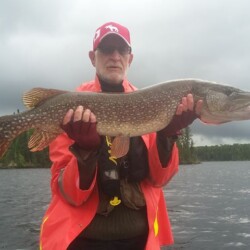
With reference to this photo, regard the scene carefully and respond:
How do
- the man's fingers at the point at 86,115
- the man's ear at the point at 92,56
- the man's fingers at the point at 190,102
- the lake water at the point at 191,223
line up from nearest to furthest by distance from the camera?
the man's fingers at the point at 86,115 < the man's fingers at the point at 190,102 < the man's ear at the point at 92,56 < the lake water at the point at 191,223

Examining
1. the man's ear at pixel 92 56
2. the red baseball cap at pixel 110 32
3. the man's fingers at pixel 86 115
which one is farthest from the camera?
the man's ear at pixel 92 56

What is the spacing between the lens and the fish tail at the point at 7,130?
326 centimetres

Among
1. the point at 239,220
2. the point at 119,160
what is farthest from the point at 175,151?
the point at 239,220

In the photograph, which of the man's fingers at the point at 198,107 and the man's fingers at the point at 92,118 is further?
the man's fingers at the point at 198,107

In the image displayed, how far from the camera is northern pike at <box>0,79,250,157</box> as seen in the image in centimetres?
322

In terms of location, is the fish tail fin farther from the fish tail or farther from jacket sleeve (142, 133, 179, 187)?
jacket sleeve (142, 133, 179, 187)

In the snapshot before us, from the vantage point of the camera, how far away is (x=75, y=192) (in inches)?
111

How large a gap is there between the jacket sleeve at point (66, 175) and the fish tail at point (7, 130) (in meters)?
0.38

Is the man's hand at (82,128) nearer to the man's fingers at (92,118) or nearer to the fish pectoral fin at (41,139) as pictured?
the man's fingers at (92,118)

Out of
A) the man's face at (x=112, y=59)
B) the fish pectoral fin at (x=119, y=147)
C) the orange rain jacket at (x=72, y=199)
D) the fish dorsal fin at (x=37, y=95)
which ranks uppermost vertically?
the man's face at (x=112, y=59)

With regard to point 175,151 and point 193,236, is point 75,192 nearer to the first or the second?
point 175,151

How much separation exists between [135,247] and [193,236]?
7.65 meters

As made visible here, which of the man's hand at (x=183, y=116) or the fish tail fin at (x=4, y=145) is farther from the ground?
the man's hand at (x=183, y=116)

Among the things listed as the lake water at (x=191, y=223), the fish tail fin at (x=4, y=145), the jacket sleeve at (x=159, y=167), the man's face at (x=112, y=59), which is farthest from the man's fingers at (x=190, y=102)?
the lake water at (x=191, y=223)
